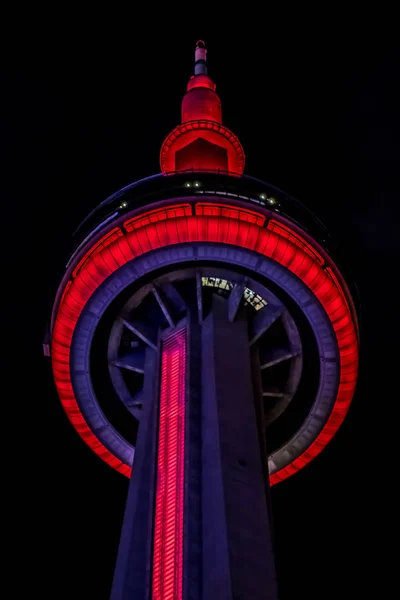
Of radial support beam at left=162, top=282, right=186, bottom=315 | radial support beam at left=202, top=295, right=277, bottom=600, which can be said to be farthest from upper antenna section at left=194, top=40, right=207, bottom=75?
radial support beam at left=202, top=295, right=277, bottom=600

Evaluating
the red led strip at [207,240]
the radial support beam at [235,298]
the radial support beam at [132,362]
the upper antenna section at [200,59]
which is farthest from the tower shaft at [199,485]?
the upper antenna section at [200,59]

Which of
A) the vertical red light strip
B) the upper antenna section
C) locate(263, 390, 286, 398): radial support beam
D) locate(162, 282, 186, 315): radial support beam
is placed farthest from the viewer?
the upper antenna section

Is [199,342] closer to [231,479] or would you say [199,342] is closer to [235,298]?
[235,298]

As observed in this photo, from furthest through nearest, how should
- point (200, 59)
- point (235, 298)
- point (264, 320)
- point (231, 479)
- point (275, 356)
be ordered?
point (200, 59)
point (275, 356)
point (264, 320)
point (235, 298)
point (231, 479)

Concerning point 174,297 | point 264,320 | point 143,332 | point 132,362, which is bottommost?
point 132,362

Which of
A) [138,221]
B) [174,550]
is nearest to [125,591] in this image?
[174,550]

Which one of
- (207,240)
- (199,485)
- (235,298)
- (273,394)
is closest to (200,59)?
(207,240)

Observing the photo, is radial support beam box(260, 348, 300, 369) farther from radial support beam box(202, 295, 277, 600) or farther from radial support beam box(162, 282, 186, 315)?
radial support beam box(162, 282, 186, 315)
